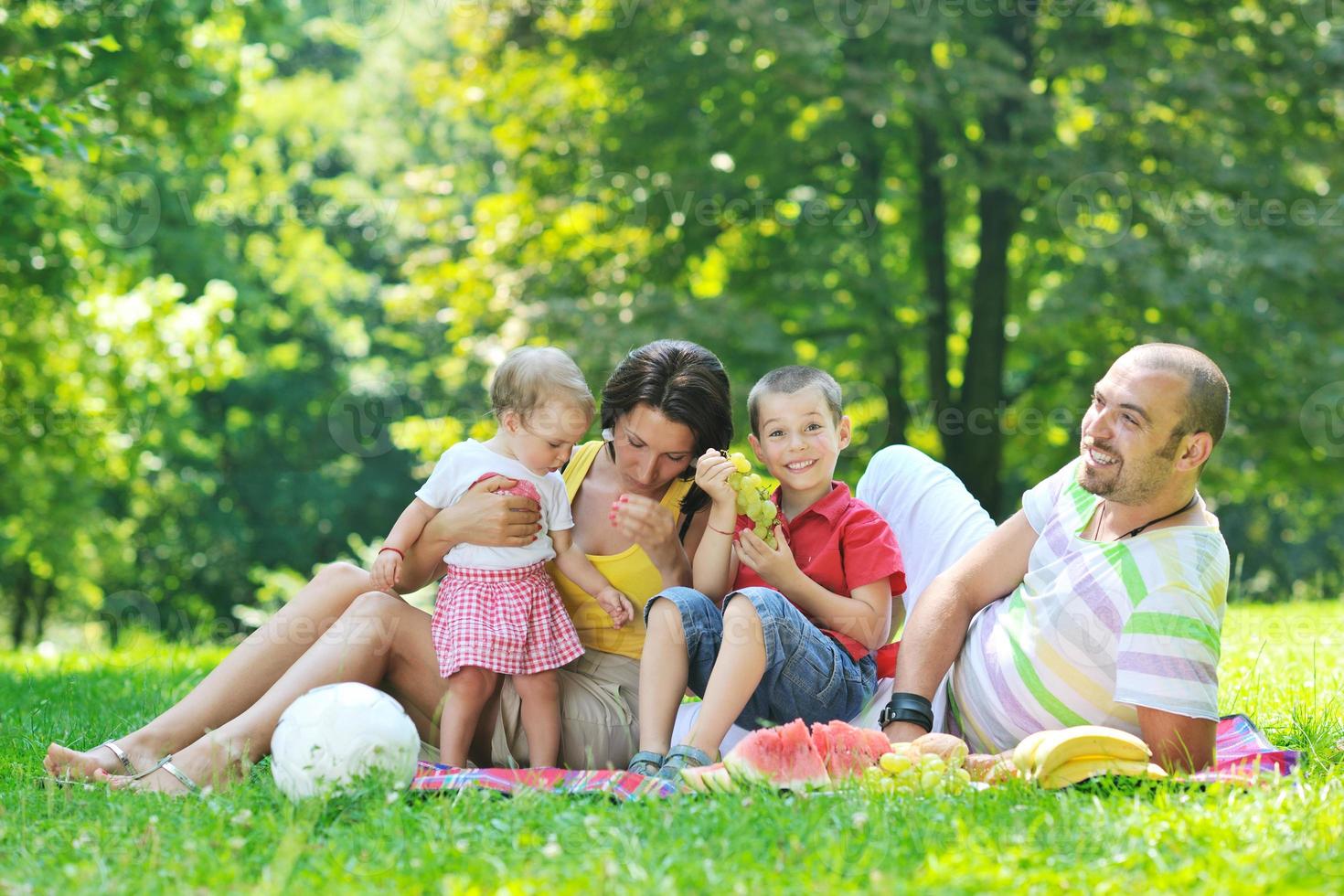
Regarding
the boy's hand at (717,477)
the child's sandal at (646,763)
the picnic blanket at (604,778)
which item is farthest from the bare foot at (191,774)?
the boy's hand at (717,477)

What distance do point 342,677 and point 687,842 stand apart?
1.31 meters

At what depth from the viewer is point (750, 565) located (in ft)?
11.8

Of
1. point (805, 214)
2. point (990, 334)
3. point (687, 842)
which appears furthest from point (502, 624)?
point (990, 334)

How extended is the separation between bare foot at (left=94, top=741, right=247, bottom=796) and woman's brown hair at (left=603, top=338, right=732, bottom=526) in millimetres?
1408

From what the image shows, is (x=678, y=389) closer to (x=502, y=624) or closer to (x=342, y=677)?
(x=502, y=624)

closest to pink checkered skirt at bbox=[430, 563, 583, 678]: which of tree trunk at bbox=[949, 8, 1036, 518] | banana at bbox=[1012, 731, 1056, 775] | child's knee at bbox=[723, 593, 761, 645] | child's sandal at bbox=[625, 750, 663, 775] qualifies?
child's sandal at bbox=[625, 750, 663, 775]

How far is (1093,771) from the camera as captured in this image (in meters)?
2.97

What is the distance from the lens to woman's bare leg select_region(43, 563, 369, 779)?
136 inches

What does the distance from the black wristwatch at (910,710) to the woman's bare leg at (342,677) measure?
1.27 metres

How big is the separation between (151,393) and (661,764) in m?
11.0

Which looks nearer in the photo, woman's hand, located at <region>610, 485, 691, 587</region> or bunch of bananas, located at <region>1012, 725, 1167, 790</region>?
bunch of bananas, located at <region>1012, 725, 1167, 790</region>

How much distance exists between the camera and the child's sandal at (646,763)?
10.9 ft

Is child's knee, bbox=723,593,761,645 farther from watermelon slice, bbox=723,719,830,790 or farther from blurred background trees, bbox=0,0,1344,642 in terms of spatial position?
blurred background trees, bbox=0,0,1344,642

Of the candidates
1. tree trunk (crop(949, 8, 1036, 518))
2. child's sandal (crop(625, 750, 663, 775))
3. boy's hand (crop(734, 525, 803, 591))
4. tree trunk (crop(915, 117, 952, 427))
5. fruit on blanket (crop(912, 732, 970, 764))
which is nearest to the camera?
fruit on blanket (crop(912, 732, 970, 764))
